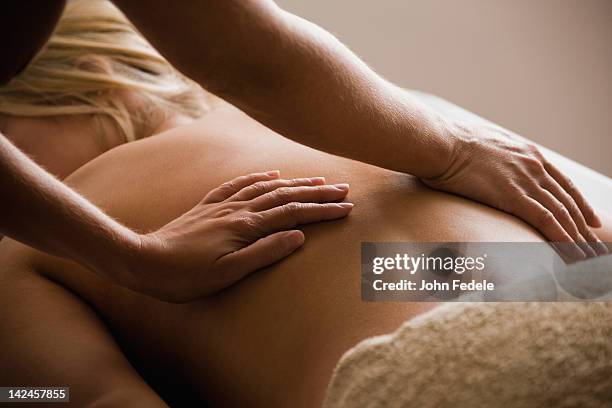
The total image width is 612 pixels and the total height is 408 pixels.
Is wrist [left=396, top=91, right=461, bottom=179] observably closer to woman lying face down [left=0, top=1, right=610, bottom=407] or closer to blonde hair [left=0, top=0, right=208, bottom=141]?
woman lying face down [left=0, top=1, right=610, bottom=407]

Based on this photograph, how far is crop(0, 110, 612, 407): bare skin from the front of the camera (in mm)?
720

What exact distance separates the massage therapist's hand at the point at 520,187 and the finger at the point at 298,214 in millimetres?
124

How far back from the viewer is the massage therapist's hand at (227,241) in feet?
2.59

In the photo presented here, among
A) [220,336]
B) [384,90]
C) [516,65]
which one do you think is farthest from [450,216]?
[516,65]

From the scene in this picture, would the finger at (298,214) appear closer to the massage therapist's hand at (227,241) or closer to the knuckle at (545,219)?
the massage therapist's hand at (227,241)

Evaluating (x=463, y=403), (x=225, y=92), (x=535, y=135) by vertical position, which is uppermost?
(x=225, y=92)

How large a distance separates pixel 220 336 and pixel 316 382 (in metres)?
0.15

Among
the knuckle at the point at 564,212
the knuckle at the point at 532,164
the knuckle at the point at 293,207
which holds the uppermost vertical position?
the knuckle at the point at 532,164

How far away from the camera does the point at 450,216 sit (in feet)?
2.58

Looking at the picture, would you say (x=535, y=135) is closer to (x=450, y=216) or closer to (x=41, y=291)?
(x=450, y=216)

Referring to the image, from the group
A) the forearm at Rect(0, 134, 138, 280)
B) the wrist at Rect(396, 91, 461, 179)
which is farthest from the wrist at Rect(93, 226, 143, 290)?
the wrist at Rect(396, 91, 461, 179)

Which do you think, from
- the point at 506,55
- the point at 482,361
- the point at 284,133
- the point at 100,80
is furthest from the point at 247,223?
the point at 506,55

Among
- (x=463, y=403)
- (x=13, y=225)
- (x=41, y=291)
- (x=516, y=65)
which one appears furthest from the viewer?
(x=516, y=65)

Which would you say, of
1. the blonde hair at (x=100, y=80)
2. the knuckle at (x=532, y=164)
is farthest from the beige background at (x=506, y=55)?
the knuckle at (x=532, y=164)
